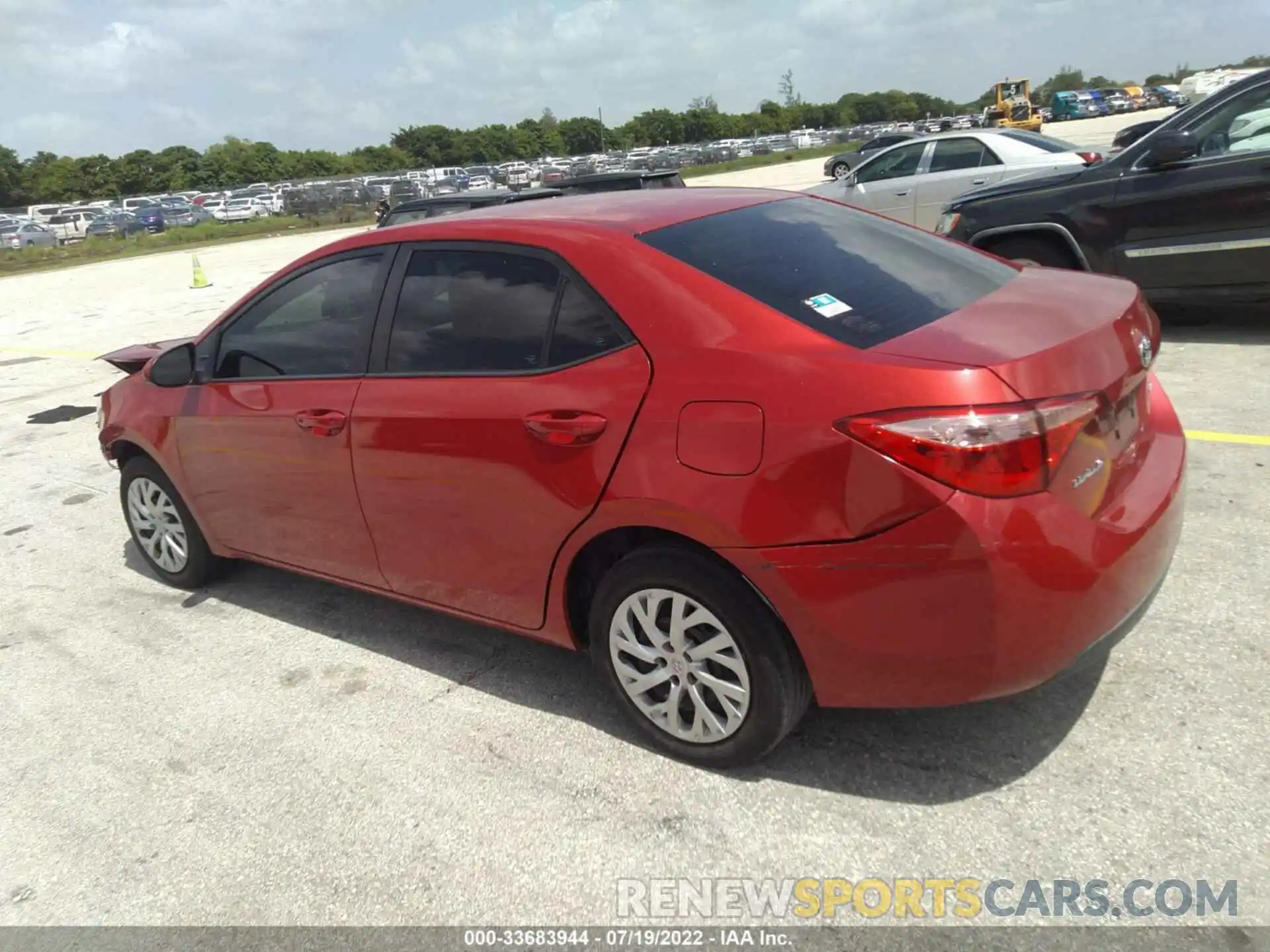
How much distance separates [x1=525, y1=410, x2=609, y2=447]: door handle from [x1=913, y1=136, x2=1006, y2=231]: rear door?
9.99 meters

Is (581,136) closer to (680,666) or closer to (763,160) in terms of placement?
(763,160)

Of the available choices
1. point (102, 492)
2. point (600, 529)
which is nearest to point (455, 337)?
point (600, 529)

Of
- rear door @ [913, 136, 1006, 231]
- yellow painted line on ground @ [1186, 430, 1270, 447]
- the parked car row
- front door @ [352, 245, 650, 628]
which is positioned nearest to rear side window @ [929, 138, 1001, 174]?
rear door @ [913, 136, 1006, 231]

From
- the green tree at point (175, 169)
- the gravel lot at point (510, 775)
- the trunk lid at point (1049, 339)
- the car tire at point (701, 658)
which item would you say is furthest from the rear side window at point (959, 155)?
the green tree at point (175, 169)

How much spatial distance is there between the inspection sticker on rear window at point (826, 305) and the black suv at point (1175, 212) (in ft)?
16.6

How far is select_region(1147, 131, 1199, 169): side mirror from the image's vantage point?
6480 mm

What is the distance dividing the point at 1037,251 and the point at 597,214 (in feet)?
17.1

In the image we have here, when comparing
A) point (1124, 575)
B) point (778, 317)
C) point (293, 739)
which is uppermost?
point (778, 317)

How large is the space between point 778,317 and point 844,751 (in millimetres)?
1348

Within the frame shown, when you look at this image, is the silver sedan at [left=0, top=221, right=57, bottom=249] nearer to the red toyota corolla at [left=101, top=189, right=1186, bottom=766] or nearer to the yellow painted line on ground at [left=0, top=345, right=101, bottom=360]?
the yellow painted line on ground at [left=0, top=345, right=101, bottom=360]

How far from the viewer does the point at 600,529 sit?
2.89 metres

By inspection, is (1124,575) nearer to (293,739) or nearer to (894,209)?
(293,739)

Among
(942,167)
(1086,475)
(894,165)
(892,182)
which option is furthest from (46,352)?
(1086,475)

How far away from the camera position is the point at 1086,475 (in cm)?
247
